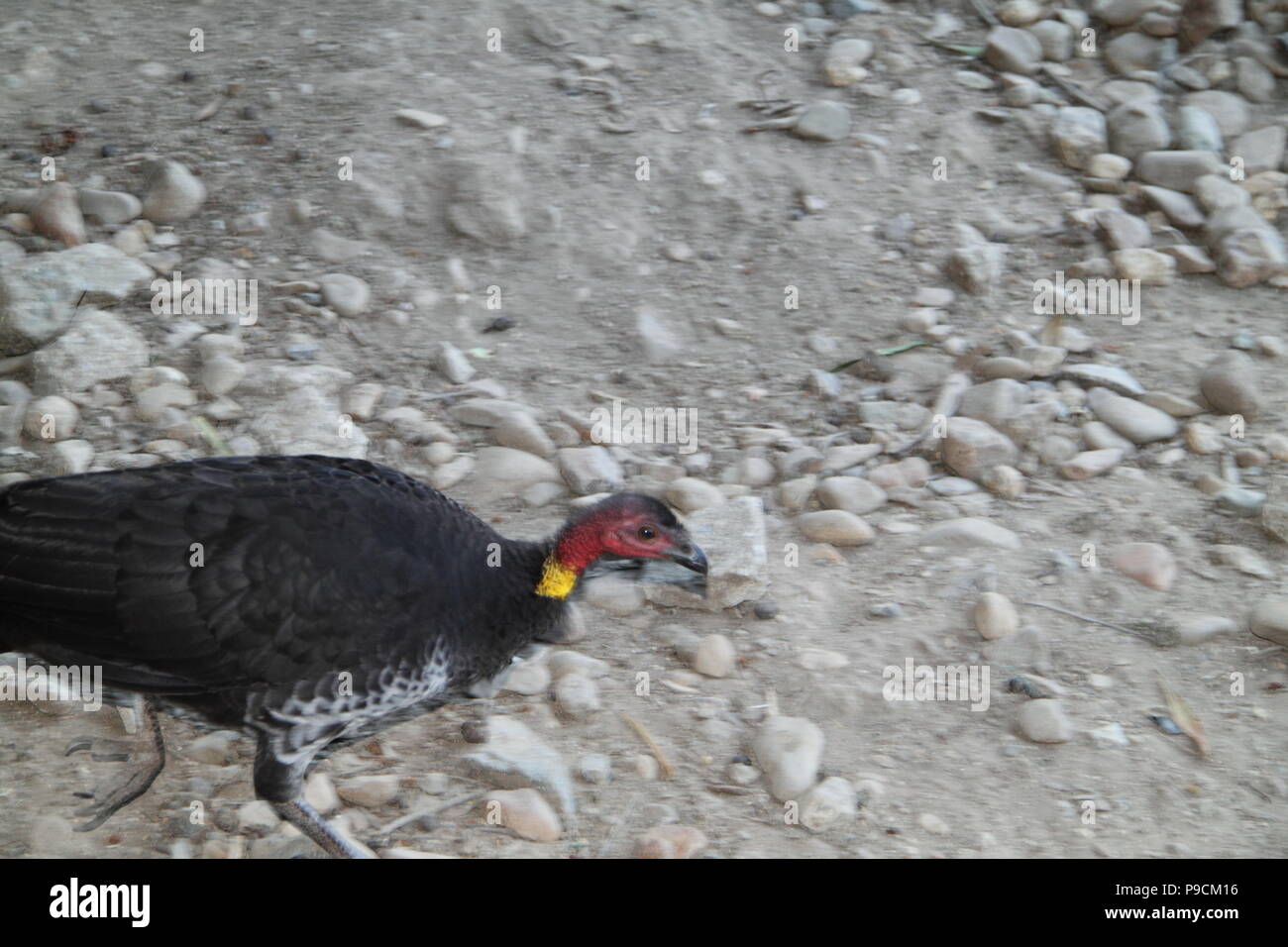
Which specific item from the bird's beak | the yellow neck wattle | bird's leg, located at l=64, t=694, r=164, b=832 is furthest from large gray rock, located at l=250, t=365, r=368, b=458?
the bird's beak

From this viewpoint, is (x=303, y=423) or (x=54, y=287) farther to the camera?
(x=54, y=287)

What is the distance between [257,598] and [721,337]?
9.66 feet

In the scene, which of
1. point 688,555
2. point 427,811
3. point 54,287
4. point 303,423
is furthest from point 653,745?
point 54,287

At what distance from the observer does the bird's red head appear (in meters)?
4.21

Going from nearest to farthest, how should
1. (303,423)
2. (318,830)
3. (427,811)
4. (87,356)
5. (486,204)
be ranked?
1. (318,830)
2. (427,811)
3. (303,423)
4. (87,356)
5. (486,204)

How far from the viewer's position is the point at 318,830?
13.0 ft

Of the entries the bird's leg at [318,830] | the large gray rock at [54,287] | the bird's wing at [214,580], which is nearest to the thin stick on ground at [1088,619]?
the bird's wing at [214,580]

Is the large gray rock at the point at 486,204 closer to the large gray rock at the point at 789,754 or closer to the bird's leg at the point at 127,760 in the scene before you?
the bird's leg at the point at 127,760

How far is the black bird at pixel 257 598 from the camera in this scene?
12.6 ft

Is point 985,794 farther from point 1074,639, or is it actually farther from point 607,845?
point 607,845

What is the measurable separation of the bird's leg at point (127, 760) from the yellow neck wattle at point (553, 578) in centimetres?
135

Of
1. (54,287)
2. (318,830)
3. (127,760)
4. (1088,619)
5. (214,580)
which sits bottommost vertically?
(127,760)

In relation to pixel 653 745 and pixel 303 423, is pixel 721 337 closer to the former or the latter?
pixel 303 423

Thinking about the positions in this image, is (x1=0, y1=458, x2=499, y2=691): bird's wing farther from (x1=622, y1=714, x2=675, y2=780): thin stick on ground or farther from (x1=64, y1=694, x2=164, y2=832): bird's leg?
(x1=622, y1=714, x2=675, y2=780): thin stick on ground
